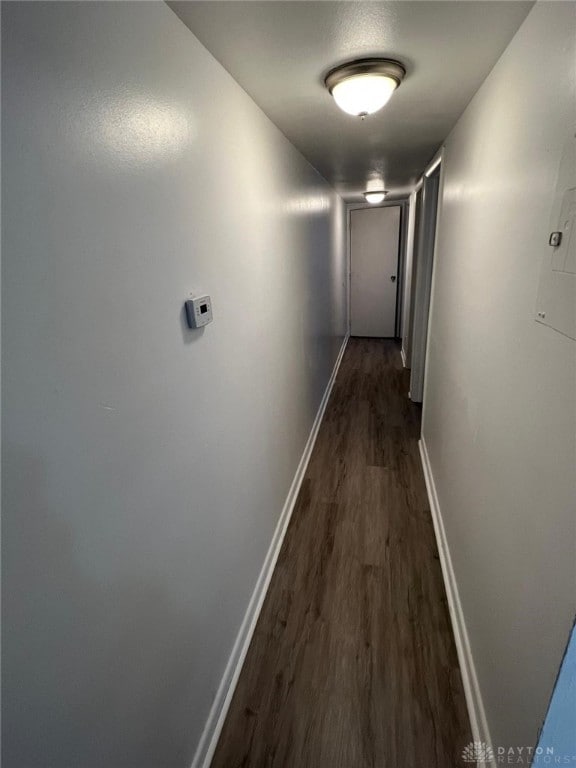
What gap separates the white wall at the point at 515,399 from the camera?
0.76 metres

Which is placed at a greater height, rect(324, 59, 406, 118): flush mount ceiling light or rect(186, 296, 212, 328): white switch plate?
rect(324, 59, 406, 118): flush mount ceiling light

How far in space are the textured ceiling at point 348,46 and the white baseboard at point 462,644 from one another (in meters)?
2.02

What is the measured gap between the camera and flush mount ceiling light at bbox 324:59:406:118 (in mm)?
1142

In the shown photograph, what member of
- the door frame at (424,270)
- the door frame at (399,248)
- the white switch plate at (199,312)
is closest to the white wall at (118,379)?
the white switch plate at (199,312)

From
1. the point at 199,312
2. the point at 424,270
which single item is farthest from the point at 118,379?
the point at 424,270

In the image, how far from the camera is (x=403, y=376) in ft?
15.0

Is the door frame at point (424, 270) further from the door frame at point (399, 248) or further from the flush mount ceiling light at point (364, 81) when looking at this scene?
the door frame at point (399, 248)

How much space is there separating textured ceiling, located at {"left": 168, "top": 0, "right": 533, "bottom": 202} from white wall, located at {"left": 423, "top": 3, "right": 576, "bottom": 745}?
0.10 metres

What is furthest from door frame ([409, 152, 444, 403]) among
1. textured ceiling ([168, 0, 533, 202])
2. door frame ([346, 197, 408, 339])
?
door frame ([346, 197, 408, 339])

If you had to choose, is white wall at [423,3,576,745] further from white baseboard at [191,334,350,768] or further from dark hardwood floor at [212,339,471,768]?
white baseboard at [191,334,350,768]

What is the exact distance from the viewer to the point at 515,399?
3.27 ft

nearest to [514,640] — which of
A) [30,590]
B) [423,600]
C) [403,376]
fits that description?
[423,600]

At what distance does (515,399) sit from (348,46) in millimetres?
1130

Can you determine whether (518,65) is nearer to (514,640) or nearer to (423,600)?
(514,640)
